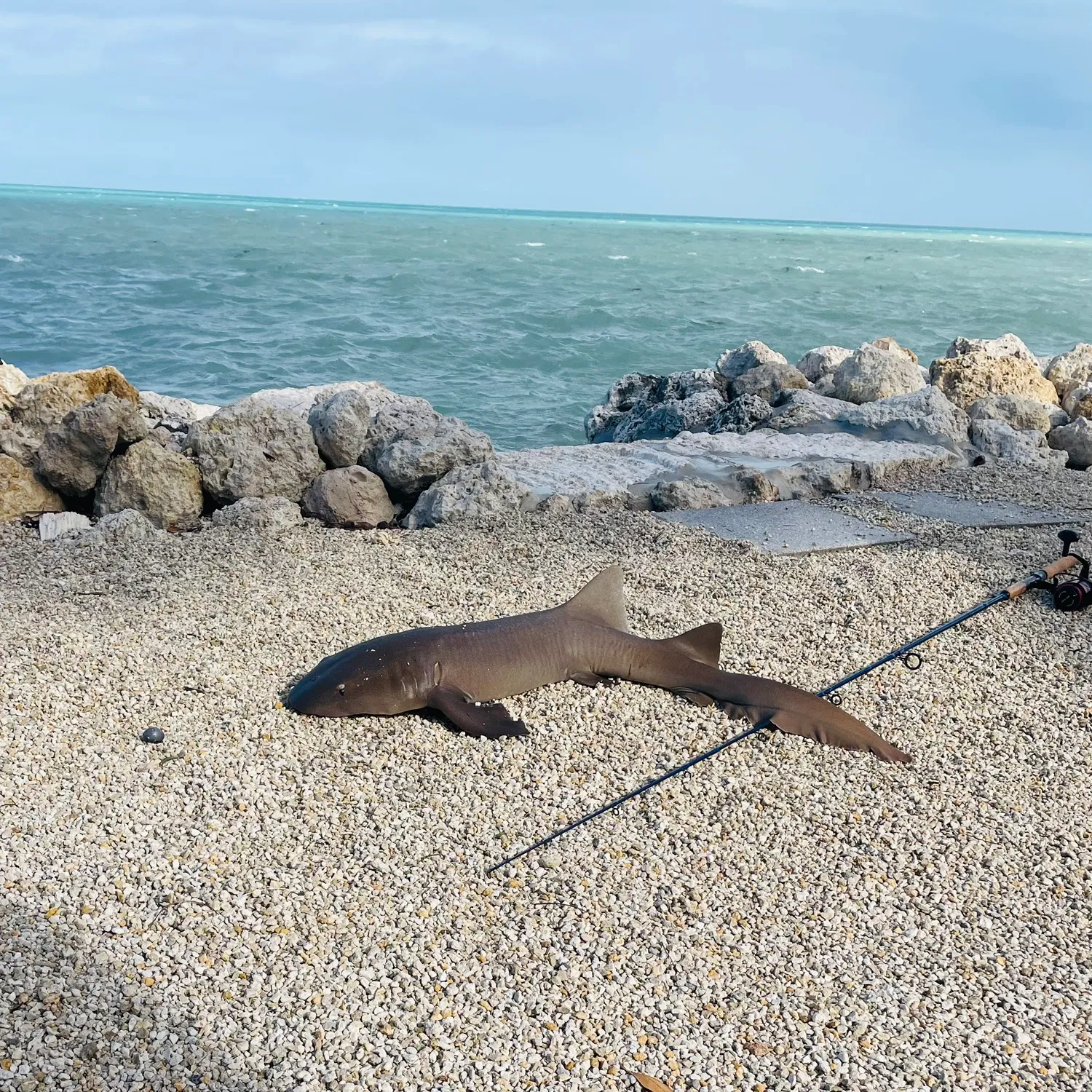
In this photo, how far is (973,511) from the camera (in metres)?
6.88

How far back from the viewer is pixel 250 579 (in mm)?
5371

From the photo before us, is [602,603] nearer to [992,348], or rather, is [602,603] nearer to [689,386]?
[689,386]

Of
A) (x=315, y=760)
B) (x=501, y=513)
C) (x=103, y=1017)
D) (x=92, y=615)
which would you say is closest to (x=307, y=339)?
(x=501, y=513)

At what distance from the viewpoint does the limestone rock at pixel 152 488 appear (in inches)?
260

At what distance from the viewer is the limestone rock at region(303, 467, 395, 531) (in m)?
6.69

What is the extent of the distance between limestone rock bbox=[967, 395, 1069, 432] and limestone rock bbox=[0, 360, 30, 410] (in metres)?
7.47

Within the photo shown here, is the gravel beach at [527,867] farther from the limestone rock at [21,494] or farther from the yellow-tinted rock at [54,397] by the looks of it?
the yellow-tinted rock at [54,397]

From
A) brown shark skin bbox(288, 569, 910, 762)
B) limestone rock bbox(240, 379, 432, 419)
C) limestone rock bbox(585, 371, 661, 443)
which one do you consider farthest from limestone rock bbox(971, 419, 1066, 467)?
brown shark skin bbox(288, 569, 910, 762)

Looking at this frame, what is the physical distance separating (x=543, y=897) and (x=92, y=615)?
281cm

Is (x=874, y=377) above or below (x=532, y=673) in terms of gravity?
above

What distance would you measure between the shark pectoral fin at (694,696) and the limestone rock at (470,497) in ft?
8.26

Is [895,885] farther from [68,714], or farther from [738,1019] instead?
[68,714]

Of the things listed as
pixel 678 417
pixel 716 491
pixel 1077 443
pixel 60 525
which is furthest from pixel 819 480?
pixel 60 525

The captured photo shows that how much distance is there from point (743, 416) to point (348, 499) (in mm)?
4191
